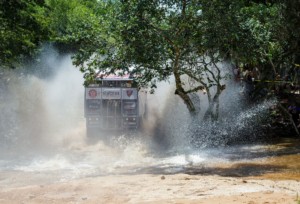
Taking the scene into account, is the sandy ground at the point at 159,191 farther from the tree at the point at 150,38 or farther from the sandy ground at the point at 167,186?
the tree at the point at 150,38

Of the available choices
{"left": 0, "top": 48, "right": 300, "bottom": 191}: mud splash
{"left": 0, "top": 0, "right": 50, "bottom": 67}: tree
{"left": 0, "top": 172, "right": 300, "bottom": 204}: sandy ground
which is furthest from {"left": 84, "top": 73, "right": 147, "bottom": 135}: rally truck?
{"left": 0, "top": 172, "right": 300, "bottom": 204}: sandy ground

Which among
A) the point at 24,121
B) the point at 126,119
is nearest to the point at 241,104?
the point at 126,119

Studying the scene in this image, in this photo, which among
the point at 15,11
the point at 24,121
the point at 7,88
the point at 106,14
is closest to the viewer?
the point at 106,14

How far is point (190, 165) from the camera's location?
13742 millimetres

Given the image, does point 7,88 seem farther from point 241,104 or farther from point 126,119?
point 241,104

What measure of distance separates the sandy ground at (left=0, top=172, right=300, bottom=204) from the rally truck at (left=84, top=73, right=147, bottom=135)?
8.23m

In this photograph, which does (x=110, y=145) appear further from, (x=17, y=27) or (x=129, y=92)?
(x=17, y=27)

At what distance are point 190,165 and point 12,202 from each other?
6.07 meters

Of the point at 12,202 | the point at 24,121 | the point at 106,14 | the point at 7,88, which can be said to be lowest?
the point at 12,202

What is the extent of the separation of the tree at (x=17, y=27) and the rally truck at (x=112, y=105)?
3204 mm

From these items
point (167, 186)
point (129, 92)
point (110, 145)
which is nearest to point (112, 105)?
point (129, 92)

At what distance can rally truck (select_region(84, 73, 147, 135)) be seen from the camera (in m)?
18.9

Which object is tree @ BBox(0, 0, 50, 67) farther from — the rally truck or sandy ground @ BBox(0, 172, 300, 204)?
sandy ground @ BBox(0, 172, 300, 204)

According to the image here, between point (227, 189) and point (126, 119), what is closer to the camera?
point (227, 189)
